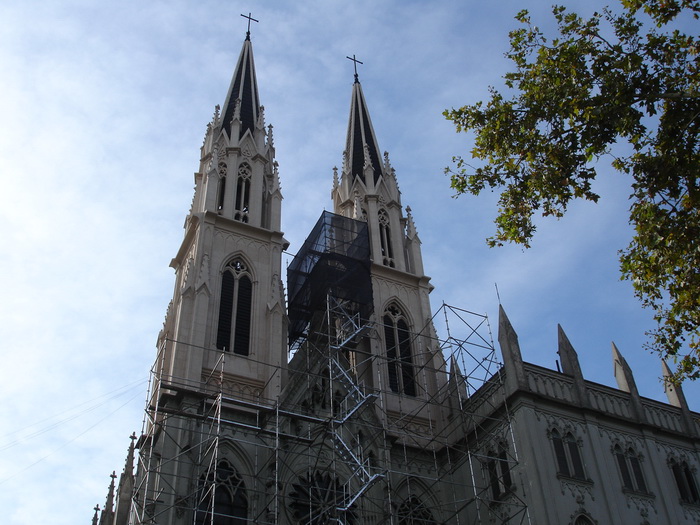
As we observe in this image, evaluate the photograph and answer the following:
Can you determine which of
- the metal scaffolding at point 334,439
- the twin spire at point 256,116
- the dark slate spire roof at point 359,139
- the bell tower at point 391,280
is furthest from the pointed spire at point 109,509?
the dark slate spire roof at point 359,139

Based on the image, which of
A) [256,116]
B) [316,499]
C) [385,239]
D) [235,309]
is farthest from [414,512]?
[256,116]

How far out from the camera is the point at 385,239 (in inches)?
1532

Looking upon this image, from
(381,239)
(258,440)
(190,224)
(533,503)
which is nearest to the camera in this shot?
(533,503)

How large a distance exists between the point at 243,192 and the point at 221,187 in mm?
986

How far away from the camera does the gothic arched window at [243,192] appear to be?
116ft

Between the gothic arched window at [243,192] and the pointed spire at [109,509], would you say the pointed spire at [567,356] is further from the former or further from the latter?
the pointed spire at [109,509]

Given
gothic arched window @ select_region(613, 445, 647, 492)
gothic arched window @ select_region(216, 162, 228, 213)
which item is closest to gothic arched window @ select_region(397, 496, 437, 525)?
gothic arched window @ select_region(613, 445, 647, 492)

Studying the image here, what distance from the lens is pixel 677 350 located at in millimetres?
18047

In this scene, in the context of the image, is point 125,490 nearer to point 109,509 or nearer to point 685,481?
point 109,509

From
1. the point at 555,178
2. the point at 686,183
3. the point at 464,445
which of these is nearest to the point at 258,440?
the point at 464,445

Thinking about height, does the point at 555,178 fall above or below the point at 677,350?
above

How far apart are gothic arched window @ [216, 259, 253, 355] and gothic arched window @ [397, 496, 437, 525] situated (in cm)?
774

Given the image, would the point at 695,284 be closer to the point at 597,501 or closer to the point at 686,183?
the point at 686,183

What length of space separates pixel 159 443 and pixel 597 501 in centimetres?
1350
